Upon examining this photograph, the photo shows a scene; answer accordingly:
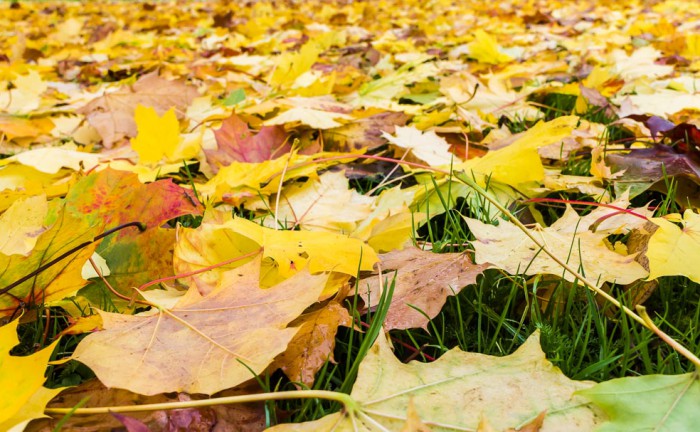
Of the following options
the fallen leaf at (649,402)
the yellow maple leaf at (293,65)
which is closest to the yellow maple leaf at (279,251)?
the fallen leaf at (649,402)

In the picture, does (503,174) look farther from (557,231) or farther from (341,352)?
(341,352)

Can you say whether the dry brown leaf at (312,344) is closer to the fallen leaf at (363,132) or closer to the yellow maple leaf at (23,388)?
the yellow maple leaf at (23,388)

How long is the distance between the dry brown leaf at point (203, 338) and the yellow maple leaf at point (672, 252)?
42 cm

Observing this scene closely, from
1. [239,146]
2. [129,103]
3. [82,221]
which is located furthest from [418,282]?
[129,103]

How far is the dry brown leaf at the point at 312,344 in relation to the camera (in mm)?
645

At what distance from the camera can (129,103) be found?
174 cm

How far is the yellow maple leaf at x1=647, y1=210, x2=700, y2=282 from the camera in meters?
0.69

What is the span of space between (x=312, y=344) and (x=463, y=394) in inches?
7.9

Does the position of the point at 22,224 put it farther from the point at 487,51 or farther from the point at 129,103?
the point at 487,51

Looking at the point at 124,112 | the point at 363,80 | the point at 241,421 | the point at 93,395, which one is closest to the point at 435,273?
the point at 241,421

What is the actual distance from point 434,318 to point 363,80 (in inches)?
64.9

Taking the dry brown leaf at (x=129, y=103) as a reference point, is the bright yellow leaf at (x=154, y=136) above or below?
above

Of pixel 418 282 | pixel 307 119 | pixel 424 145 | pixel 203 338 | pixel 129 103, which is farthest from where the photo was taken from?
pixel 129 103

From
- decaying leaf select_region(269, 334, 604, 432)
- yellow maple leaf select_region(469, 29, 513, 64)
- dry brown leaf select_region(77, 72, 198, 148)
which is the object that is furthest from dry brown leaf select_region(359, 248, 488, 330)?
yellow maple leaf select_region(469, 29, 513, 64)
